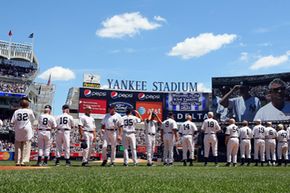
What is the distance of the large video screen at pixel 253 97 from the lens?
3422cm

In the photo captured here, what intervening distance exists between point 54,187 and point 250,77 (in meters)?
33.2

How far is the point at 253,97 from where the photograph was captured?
3581 centimetres

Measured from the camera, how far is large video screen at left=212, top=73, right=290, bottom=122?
34.2 m

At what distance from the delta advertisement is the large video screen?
16637 millimetres

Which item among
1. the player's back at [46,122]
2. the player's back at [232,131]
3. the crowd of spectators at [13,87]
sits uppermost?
the crowd of spectators at [13,87]

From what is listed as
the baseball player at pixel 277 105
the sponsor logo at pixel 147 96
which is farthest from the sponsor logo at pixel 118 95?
the baseball player at pixel 277 105

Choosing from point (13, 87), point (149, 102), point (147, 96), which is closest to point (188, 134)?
point (149, 102)

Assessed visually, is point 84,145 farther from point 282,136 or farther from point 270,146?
point 282,136

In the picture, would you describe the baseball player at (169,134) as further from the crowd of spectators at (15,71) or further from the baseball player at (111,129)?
the crowd of spectators at (15,71)

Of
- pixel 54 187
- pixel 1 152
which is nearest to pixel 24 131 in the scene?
pixel 54 187

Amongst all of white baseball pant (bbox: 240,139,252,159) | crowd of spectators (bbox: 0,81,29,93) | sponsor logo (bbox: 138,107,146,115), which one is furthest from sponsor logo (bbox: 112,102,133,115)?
white baseball pant (bbox: 240,139,252,159)

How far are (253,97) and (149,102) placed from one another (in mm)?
20346

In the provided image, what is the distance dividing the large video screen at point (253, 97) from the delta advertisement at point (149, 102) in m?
16.6

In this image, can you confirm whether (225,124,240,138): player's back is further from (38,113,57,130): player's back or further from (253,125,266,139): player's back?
(38,113,57,130): player's back
